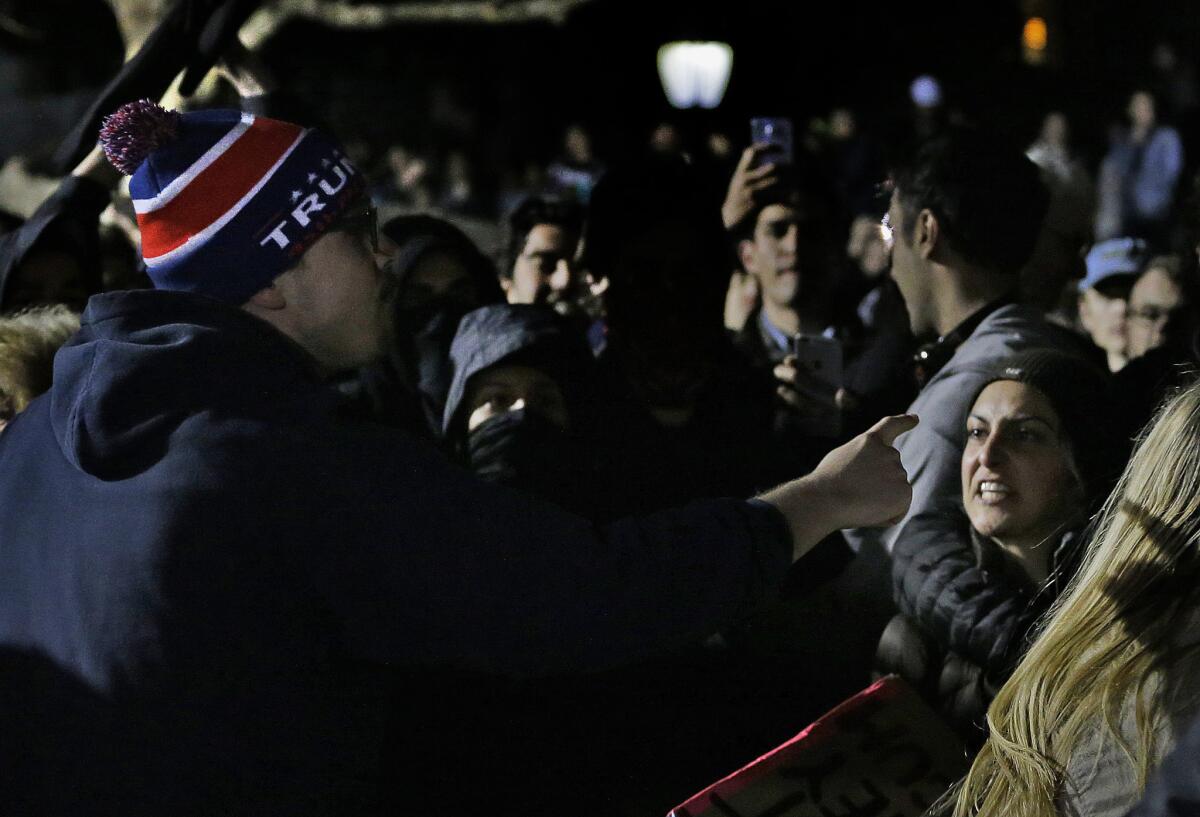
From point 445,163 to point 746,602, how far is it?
56.7 ft

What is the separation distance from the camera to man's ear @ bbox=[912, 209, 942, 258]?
3.48 metres

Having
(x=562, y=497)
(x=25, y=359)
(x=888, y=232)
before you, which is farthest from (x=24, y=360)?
(x=888, y=232)

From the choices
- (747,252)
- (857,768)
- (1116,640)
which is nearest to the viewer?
(1116,640)

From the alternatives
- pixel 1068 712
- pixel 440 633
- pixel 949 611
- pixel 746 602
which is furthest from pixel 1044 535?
pixel 440 633

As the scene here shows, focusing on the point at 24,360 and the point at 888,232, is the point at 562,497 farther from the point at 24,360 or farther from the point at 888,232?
the point at 24,360

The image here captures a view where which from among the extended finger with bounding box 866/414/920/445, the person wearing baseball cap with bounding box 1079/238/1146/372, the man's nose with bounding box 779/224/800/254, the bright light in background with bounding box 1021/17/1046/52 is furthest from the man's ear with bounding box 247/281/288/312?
the bright light in background with bounding box 1021/17/1046/52

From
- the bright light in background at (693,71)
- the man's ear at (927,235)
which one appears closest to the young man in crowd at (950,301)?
the man's ear at (927,235)

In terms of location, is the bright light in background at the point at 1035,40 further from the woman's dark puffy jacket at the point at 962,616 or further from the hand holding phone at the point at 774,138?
the woman's dark puffy jacket at the point at 962,616

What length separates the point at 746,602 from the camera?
2098 millimetres

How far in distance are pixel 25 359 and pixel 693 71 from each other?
763 centimetres

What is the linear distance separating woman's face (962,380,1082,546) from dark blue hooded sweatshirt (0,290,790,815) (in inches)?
39.0

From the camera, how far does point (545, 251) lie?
538 centimetres

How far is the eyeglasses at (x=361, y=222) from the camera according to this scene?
2404 mm

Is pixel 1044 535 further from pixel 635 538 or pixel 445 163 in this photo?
pixel 445 163
